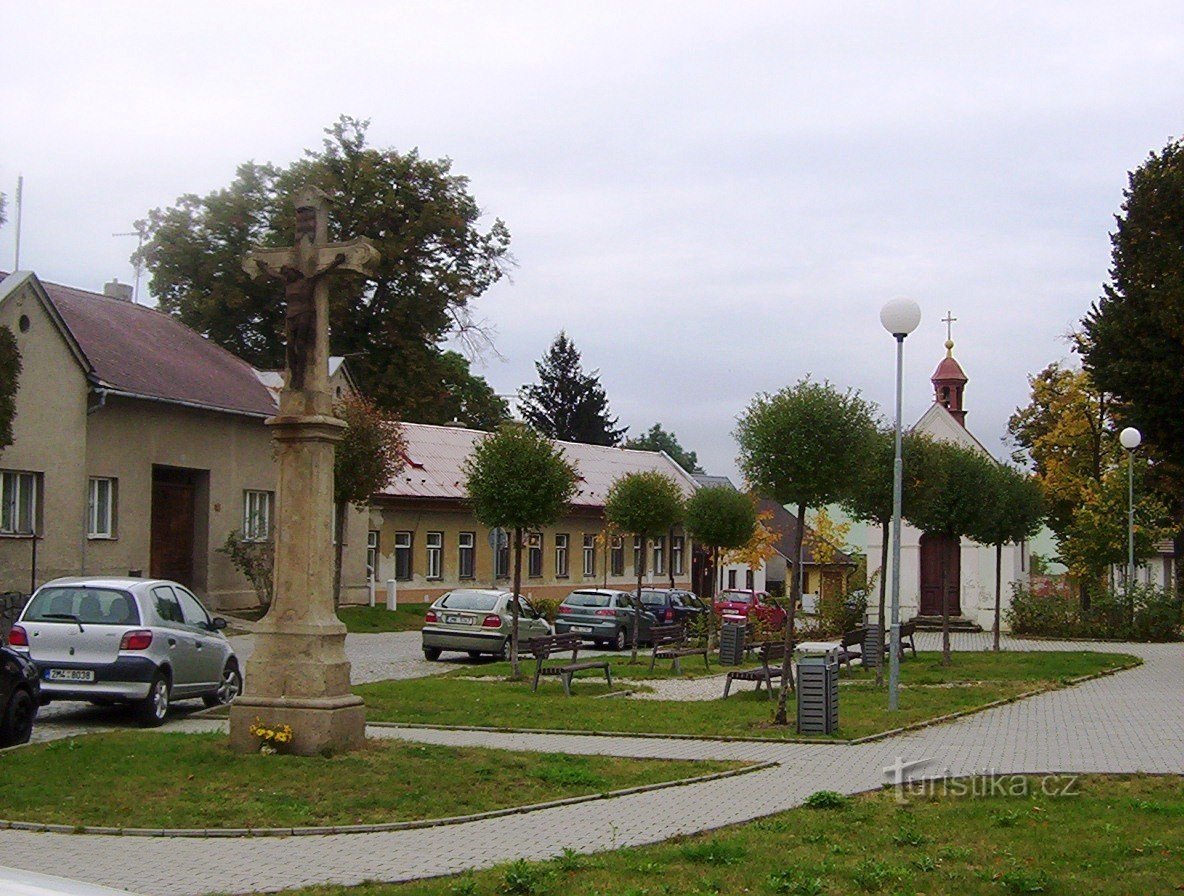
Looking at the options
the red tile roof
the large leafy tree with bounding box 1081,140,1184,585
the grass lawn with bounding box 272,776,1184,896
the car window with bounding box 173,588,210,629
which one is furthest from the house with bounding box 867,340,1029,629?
the grass lawn with bounding box 272,776,1184,896

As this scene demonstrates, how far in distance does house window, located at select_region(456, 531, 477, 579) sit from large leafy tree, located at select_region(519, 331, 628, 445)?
1488 inches

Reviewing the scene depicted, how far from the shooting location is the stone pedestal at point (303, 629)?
1205 centimetres

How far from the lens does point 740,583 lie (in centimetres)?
6825

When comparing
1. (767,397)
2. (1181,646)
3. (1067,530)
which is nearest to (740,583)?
(1067,530)

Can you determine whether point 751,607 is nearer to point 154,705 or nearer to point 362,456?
point 362,456

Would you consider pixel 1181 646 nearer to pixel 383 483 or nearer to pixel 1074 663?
pixel 1074 663

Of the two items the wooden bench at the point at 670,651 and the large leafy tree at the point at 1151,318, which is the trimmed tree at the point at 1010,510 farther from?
the wooden bench at the point at 670,651

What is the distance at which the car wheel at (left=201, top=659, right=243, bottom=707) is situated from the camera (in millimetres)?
17516

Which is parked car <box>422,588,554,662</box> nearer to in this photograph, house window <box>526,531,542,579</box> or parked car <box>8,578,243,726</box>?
parked car <box>8,578,243,726</box>

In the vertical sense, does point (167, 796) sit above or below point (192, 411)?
below

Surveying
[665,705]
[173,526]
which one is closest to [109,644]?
[665,705]

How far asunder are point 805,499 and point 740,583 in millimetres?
50744

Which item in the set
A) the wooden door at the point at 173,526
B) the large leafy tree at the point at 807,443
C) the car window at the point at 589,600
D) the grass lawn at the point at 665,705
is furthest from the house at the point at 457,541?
the large leafy tree at the point at 807,443

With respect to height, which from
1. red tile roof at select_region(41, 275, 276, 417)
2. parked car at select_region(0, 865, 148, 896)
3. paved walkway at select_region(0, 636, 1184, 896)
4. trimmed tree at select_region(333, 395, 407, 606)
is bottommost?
paved walkway at select_region(0, 636, 1184, 896)
